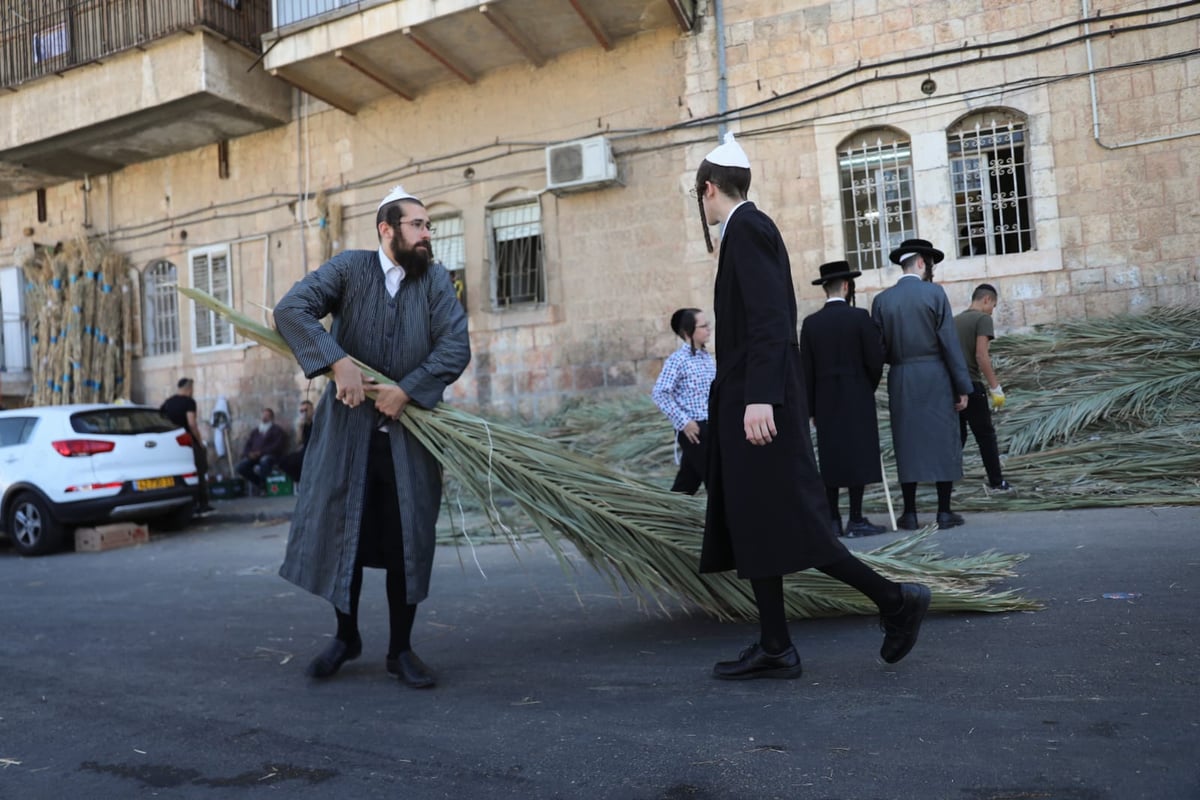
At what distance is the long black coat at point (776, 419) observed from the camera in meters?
3.12

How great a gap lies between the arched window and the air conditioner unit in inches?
28.1

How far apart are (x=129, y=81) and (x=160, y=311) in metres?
4.06

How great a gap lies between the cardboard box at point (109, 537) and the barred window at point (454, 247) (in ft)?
17.4

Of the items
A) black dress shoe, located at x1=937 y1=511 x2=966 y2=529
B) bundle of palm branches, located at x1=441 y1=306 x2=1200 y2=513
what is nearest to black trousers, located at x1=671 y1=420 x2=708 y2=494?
bundle of palm branches, located at x1=441 y1=306 x2=1200 y2=513

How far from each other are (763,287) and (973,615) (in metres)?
1.79

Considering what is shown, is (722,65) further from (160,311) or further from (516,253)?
(160,311)

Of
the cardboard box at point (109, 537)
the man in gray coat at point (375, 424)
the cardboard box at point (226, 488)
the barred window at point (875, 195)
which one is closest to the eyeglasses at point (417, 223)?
the man in gray coat at point (375, 424)

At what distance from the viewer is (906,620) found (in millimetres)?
3135

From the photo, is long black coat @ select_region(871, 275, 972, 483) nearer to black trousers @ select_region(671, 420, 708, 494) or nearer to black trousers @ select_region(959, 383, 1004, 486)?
black trousers @ select_region(959, 383, 1004, 486)

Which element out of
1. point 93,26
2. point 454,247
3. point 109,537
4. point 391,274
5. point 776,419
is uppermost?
point 93,26

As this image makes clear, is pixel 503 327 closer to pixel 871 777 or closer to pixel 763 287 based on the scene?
pixel 763 287

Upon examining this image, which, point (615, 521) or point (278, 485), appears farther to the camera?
point (278, 485)

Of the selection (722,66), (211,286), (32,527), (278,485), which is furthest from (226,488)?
(722,66)

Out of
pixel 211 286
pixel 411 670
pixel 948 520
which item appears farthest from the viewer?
pixel 211 286
